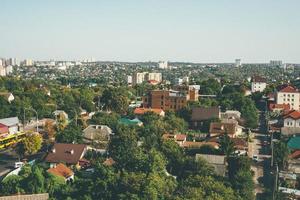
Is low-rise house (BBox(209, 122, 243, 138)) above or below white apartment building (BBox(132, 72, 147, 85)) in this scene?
below

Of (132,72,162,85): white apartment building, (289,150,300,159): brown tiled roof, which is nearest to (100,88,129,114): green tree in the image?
(289,150,300,159): brown tiled roof

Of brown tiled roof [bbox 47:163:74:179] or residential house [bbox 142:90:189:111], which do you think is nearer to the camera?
brown tiled roof [bbox 47:163:74:179]

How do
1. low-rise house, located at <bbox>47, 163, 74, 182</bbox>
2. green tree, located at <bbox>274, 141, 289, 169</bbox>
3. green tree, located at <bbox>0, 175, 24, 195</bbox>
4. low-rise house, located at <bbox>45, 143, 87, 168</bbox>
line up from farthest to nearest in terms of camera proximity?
1. green tree, located at <bbox>274, 141, 289, 169</bbox>
2. low-rise house, located at <bbox>45, 143, 87, 168</bbox>
3. low-rise house, located at <bbox>47, 163, 74, 182</bbox>
4. green tree, located at <bbox>0, 175, 24, 195</bbox>

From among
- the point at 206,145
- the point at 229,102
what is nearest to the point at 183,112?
the point at 229,102

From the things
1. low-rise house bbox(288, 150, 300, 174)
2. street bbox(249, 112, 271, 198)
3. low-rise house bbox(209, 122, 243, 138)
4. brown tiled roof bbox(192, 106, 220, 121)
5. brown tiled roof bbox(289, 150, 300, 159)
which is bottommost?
street bbox(249, 112, 271, 198)

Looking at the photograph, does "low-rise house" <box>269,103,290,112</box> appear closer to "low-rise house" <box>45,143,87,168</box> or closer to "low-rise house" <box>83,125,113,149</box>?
"low-rise house" <box>83,125,113,149</box>

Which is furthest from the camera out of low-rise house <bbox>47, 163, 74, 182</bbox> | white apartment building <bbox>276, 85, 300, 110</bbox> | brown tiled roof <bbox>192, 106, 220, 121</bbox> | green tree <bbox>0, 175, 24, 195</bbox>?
white apartment building <bbox>276, 85, 300, 110</bbox>

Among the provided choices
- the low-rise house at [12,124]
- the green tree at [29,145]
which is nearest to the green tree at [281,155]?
the green tree at [29,145]

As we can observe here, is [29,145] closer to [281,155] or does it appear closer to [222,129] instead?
[222,129]
